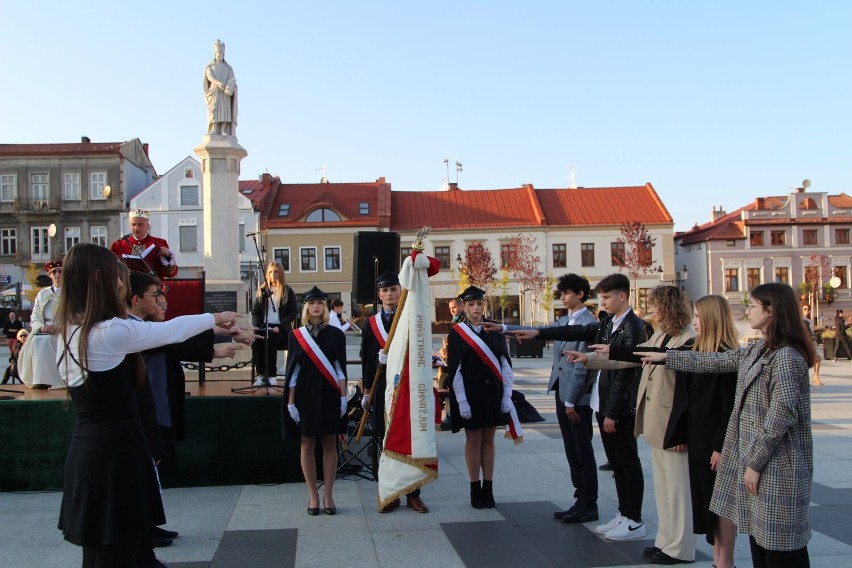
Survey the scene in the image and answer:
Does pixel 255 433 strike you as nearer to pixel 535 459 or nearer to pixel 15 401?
pixel 15 401

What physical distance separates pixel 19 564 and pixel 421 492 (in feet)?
11.2

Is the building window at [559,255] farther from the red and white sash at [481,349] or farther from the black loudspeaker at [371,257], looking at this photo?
the red and white sash at [481,349]

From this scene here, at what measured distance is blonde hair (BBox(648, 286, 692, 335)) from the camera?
5.11 meters

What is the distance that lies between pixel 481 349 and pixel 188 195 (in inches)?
1815

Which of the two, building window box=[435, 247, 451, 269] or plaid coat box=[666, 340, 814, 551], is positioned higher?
building window box=[435, 247, 451, 269]

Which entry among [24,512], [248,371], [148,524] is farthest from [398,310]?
[248,371]

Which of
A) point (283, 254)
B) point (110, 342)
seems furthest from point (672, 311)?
point (283, 254)

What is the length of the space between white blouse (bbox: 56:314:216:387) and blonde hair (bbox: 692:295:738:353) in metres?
3.00

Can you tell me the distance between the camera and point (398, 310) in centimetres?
647

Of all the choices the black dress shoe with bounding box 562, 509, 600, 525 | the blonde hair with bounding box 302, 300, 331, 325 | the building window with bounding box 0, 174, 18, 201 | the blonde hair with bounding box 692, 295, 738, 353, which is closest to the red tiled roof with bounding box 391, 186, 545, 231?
the building window with bounding box 0, 174, 18, 201

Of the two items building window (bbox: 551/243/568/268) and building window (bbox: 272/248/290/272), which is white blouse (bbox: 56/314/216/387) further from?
building window (bbox: 551/243/568/268)

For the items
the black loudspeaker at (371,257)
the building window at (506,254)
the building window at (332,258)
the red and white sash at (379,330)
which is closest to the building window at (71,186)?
the building window at (332,258)

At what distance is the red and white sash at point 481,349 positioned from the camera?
21.6ft

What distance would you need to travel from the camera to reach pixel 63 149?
169 feet
